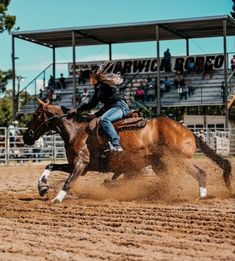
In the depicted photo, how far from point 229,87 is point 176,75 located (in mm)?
3054

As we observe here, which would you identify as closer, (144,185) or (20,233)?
(20,233)

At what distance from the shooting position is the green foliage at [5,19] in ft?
140

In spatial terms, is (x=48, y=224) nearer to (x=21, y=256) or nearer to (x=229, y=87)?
(x=21, y=256)

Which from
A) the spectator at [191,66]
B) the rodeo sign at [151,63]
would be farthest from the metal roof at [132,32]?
the spectator at [191,66]

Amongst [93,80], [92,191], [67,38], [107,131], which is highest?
[67,38]

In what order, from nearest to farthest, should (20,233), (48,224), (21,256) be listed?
(21,256), (20,233), (48,224)

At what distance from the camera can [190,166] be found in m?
10.9

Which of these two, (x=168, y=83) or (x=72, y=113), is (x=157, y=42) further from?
(x=72, y=113)

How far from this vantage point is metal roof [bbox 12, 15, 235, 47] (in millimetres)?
33281

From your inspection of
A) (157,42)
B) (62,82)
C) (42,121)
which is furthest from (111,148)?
(62,82)

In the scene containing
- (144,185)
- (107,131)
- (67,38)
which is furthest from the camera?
(67,38)

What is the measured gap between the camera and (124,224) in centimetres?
792

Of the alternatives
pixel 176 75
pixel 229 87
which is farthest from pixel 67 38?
pixel 229 87

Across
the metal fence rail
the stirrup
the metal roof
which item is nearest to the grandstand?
the metal roof
